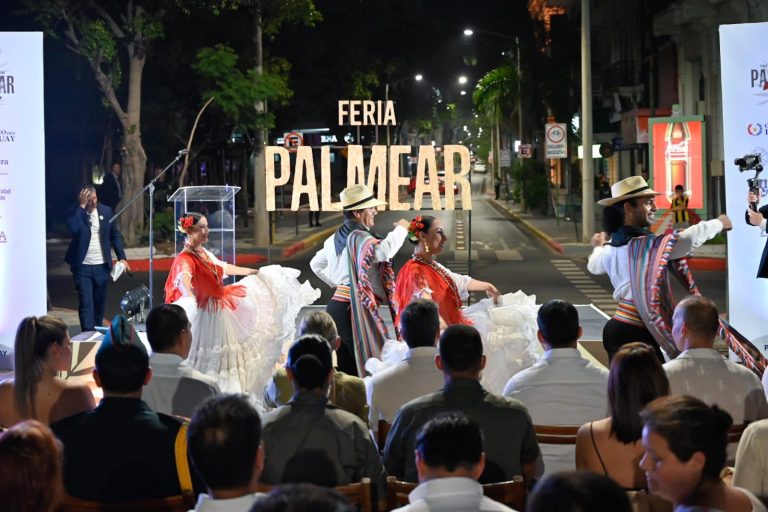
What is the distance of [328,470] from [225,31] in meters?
31.1

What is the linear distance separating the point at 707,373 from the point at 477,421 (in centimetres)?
158

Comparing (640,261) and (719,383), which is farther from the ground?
(640,261)

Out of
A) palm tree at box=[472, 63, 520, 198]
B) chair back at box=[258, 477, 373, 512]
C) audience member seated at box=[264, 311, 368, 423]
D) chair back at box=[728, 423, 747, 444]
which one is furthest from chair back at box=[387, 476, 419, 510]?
palm tree at box=[472, 63, 520, 198]

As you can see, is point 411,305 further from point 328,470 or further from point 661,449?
point 661,449

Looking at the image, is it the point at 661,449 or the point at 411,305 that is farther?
the point at 411,305

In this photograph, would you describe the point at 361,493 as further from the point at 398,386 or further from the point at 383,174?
the point at 383,174

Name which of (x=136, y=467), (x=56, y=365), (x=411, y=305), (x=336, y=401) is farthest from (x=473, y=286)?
(x=136, y=467)

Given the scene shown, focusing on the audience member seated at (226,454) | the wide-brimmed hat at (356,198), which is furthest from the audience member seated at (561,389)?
the wide-brimmed hat at (356,198)

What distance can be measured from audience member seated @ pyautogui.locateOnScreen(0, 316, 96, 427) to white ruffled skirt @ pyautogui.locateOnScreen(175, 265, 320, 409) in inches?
161

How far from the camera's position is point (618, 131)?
57.9 m

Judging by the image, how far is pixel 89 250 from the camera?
1497cm

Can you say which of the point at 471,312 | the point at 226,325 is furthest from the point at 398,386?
the point at 226,325

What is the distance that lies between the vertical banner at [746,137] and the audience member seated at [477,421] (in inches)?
211

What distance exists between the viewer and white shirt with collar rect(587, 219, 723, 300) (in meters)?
8.55
